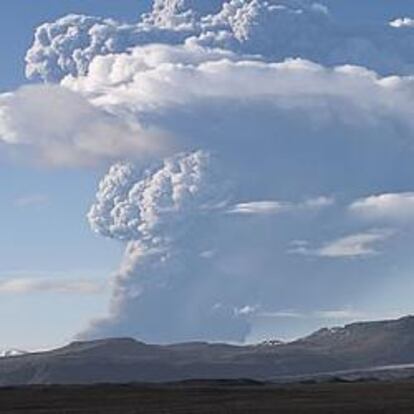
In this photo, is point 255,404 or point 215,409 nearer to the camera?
point 215,409

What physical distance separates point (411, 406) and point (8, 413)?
39685 mm

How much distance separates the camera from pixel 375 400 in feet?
386

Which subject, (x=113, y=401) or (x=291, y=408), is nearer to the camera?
(x=291, y=408)

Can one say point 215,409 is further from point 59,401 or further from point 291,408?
point 59,401

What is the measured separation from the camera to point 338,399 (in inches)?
4872

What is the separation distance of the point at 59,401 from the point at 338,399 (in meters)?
37.6

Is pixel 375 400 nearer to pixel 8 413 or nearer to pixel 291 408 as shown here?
pixel 291 408

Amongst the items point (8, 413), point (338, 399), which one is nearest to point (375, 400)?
point (338, 399)

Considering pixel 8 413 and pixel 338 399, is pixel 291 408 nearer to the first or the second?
pixel 338 399

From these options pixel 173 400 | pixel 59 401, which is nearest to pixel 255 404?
pixel 173 400

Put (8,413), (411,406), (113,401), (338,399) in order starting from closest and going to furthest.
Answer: (411,406) → (8,413) → (338,399) → (113,401)

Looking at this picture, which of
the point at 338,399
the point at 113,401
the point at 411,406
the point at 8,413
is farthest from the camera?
the point at 113,401

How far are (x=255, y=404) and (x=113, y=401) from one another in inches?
944

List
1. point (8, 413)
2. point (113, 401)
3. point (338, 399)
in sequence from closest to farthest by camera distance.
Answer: point (8, 413)
point (338, 399)
point (113, 401)
